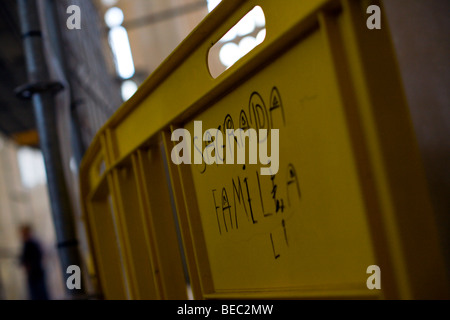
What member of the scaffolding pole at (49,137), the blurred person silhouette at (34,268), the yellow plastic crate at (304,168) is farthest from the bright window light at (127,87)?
the yellow plastic crate at (304,168)

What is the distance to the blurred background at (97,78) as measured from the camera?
6.63 feet

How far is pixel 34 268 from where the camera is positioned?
724cm

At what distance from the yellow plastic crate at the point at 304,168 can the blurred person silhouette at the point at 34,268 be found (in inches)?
224

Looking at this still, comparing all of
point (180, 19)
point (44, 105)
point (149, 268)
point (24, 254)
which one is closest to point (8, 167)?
point (180, 19)

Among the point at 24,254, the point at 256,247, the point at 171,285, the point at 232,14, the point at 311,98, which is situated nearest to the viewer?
the point at 311,98

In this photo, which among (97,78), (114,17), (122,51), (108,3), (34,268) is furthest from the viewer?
(122,51)

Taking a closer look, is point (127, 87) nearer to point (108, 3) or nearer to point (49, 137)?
point (108, 3)

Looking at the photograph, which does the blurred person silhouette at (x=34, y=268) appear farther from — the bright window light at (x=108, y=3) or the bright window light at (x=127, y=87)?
the bright window light at (x=108, y=3)

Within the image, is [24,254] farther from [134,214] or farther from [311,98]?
[311,98]

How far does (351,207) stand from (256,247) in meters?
0.48

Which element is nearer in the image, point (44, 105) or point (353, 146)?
point (353, 146)

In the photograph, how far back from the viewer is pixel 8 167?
1538cm

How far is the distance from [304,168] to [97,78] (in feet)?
37.6

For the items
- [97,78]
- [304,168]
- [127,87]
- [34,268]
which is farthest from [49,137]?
[127,87]
